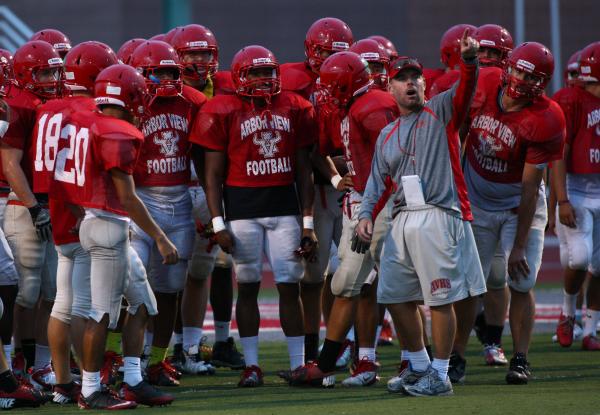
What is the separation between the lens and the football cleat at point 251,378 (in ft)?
24.6

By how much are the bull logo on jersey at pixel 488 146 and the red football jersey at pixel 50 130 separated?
7.61 ft

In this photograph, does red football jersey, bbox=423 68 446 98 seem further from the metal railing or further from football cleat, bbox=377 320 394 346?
the metal railing

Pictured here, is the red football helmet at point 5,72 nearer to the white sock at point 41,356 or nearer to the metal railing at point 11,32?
the white sock at point 41,356

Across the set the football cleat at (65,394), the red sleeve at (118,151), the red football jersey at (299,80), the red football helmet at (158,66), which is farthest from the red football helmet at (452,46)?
the football cleat at (65,394)

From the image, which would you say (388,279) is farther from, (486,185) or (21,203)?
(21,203)

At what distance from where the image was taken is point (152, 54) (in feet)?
25.3

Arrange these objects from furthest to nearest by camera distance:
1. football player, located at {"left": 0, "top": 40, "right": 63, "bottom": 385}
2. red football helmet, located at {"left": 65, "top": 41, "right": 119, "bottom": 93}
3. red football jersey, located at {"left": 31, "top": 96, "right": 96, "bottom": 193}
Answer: football player, located at {"left": 0, "top": 40, "right": 63, "bottom": 385} < red football helmet, located at {"left": 65, "top": 41, "right": 119, "bottom": 93} < red football jersey, located at {"left": 31, "top": 96, "right": 96, "bottom": 193}

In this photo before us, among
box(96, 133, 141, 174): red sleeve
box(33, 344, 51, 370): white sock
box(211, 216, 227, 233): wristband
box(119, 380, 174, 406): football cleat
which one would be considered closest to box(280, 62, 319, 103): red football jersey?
box(211, 216, 227, 233): wristband

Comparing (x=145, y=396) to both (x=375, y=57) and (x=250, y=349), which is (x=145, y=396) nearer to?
(x=250, y=349)

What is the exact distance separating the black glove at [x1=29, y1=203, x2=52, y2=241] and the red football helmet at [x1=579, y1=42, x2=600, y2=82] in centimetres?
406

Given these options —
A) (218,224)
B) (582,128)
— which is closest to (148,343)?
(218,224)

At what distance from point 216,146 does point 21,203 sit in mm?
1187

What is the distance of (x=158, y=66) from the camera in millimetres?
7695

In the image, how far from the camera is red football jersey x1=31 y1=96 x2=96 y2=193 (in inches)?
268
